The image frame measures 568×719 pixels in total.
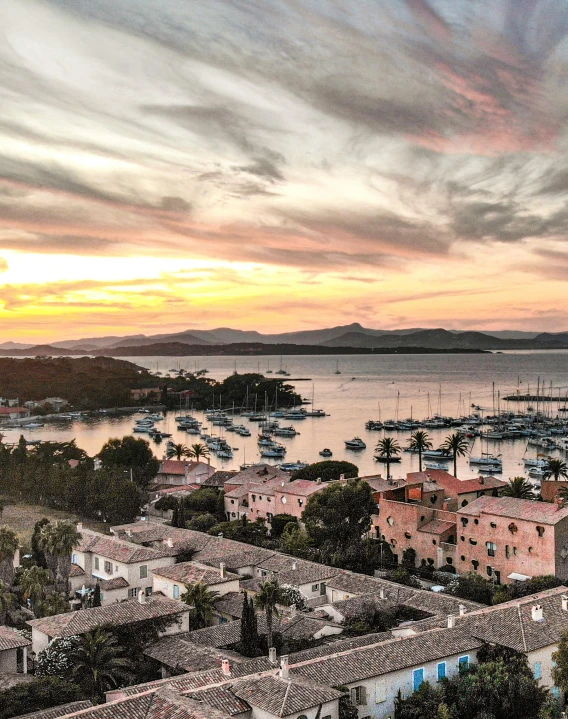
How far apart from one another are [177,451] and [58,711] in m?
67.2

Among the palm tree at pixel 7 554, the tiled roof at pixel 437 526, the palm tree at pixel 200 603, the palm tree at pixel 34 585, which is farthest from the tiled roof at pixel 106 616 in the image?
the tiled roof at pixel 437 526

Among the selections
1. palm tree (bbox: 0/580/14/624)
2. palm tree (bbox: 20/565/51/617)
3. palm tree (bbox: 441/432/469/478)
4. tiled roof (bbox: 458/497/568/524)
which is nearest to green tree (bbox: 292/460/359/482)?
palm tree (bbox: 441/432/469/478)

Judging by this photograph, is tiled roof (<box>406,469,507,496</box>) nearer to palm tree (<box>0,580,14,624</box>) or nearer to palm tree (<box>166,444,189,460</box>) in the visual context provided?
palm tree (<box>0,580,14,624</box>)

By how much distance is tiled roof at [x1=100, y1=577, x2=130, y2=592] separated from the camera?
36.2 m

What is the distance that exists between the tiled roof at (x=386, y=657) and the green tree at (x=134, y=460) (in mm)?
49355

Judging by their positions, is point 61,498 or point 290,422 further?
point 290,422

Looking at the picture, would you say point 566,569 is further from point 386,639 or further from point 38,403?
point 38,403

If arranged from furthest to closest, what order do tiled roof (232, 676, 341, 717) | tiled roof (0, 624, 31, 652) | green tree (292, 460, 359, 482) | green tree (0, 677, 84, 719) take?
green tree (292, 460, 359, 482) → tiled roof (0, 624, 31, 652) → green tree (0, 677, 84, 719) → tiled roof (232, 676, 341, 717)

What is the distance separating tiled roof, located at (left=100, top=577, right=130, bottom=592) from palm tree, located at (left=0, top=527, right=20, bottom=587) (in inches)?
177

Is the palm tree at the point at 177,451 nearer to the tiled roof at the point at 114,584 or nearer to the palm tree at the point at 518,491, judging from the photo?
the palm tree at the point at 518,491

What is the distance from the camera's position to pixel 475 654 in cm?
A: 2508

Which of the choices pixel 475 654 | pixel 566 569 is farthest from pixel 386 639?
pixel 566 569

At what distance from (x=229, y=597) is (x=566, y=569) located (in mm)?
18183

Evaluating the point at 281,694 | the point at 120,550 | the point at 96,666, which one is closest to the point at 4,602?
the point at 120,550
